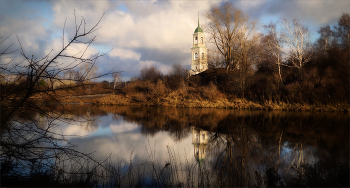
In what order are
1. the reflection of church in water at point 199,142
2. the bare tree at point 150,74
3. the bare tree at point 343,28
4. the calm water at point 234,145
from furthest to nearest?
1. the bare tree at point 150,74
2. the bare tree at point 343,28
3. the reflection of church in water at point 199,142
4. the calm water at point 234,145

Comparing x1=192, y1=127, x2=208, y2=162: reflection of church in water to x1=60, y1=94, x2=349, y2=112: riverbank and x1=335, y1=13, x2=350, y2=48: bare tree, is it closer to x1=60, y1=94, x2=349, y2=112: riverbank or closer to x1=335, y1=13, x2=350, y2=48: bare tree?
x1=60, y1=94, x2=349, y2=112: riverbank

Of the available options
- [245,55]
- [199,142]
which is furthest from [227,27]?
[199,142]

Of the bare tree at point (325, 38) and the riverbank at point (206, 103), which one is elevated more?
the bare tree at point (325, 38)

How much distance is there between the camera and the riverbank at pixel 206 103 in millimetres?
17875

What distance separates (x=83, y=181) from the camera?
4754 millimetres

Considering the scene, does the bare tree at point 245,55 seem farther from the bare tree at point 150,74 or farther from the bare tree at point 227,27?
the bare tree at point 150,74

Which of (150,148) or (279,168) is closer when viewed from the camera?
(279,168)

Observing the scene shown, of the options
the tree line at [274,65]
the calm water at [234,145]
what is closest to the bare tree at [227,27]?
the tree line at [274,65]

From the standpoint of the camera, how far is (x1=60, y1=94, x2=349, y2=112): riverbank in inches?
704

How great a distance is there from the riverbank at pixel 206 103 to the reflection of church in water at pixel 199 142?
6360 mm

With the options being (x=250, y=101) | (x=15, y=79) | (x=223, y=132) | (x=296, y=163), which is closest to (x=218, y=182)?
(x=296, y=163)

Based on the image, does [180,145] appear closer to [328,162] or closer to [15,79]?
[328,162]

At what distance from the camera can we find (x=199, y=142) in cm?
932

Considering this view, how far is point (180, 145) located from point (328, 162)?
4.92 meters
